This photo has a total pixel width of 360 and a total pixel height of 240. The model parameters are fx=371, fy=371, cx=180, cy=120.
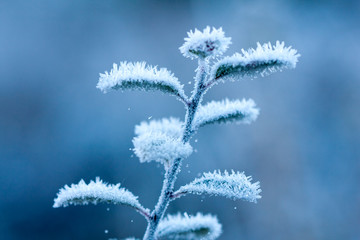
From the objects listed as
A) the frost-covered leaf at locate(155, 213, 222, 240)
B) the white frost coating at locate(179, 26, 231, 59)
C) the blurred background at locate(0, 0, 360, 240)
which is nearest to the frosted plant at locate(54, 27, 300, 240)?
the white frost coating at locate(179, 26, 231, 59)

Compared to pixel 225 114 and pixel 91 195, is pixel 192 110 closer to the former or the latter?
pixel 225 114

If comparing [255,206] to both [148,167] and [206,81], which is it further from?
[206,81]

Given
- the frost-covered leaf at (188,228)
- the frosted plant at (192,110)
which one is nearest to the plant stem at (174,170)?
the frosted plant at (192,110)

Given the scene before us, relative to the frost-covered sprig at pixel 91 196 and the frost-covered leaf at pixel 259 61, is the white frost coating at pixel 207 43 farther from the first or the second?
the frost-covered sprig at pixel 91 196

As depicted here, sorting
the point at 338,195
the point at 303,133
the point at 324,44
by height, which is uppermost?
the point at 324,44

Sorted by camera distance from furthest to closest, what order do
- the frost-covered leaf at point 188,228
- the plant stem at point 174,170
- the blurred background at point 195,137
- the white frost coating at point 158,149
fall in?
1. the blurred background at point 195,137
2. the frost-covered leaf at point 188,228
3. the plant stem at point 174,170
4. the white frost coating at point 158,149

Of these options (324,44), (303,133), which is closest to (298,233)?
(303,133)

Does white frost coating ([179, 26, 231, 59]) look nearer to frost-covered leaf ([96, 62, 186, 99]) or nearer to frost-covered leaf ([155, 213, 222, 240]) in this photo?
frost-covered leaf ([96, 62, 186, 99])
